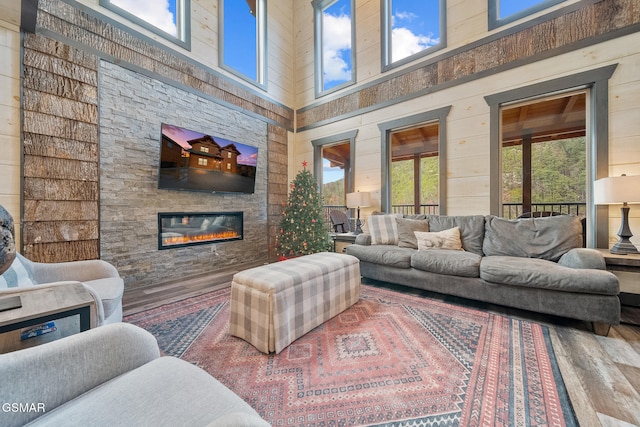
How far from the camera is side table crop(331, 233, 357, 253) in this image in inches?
151

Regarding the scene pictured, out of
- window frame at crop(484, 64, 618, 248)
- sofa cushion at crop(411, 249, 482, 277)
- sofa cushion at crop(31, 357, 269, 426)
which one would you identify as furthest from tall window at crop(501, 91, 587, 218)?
sofa cushion at crop(31, 357, 269, 426)

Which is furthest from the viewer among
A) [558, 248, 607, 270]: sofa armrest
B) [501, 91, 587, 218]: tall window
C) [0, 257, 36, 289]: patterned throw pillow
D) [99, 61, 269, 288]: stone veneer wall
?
[501, 91, 587, 218]: tall window

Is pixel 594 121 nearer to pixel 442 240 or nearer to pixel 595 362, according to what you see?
pixel 442 240

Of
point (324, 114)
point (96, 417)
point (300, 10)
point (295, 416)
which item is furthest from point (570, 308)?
point (300, 10)

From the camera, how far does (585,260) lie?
2070mm

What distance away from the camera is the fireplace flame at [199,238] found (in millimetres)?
3355

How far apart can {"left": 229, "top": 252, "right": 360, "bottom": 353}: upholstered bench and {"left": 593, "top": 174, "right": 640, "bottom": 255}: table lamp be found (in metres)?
2.50

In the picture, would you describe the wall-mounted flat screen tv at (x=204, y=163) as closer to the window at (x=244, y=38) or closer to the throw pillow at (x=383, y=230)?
the window at (x=244, y=38)

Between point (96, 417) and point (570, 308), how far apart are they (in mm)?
2900

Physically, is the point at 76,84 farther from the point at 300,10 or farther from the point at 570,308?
the point at 570,308

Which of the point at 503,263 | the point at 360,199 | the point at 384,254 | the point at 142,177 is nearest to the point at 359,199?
the point at 360,199

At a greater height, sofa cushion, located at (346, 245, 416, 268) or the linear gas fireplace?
the linear gas fireplace

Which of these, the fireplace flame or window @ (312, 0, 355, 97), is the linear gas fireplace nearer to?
the fireplace flame

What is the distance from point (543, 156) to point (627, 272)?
3891 millimetres
